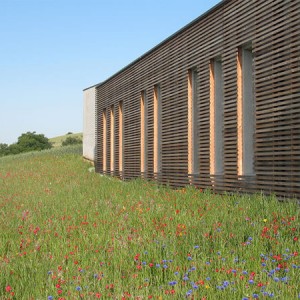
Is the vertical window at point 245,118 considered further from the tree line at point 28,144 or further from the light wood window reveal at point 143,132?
the tree line at point 28,144

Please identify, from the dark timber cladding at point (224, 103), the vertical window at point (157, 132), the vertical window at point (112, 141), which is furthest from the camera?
the vertical window at point (112, 141)

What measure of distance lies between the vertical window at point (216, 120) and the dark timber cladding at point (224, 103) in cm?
3

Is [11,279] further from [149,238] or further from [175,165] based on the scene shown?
[175,165]

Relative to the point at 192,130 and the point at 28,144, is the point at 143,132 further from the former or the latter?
the point at 28,144

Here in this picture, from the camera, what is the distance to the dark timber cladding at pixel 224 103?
10.6m

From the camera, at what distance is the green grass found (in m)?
4.82

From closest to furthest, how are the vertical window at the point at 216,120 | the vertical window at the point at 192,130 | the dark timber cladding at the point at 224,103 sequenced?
the dark timber cladding at the point at 224,103, the vertical window at the point at 216,120, the vertical window at the point at 192,130

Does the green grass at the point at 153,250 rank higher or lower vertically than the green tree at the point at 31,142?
lower

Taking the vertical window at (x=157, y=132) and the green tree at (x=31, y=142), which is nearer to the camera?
the vertical window at (x=157, y=132)

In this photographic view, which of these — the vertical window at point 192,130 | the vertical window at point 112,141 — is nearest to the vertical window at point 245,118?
the vertical window at point 192,130

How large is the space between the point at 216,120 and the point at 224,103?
0.93 meters

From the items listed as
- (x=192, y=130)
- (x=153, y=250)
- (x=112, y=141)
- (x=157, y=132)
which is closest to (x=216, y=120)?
(x=192, y=130)

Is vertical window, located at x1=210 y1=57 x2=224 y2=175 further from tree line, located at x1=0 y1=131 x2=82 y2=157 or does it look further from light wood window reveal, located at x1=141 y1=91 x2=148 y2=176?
tree line, located at x1=0 y1=131 x2=82 y2=157

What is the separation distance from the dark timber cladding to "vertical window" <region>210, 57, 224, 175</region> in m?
0.03
